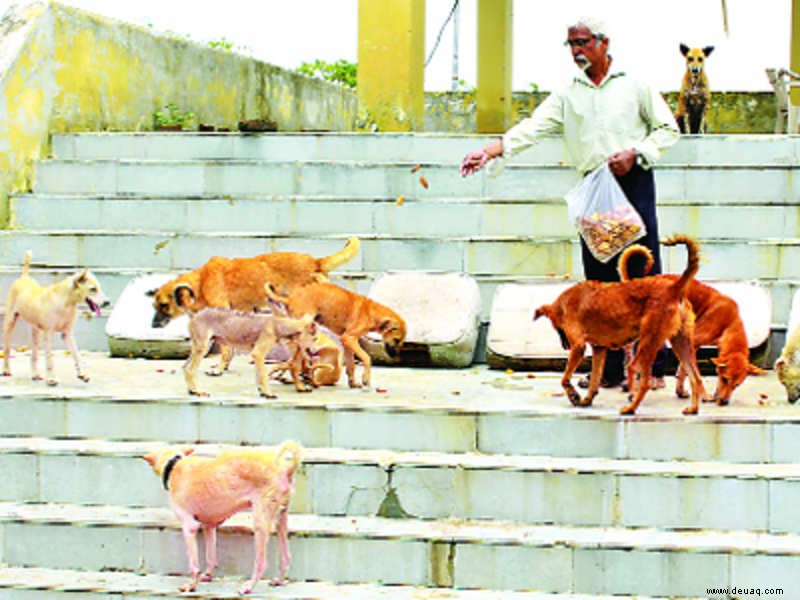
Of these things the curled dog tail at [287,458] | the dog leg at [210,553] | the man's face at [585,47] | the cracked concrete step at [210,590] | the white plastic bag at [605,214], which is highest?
the man's face at [585,47]

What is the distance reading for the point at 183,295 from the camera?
756cm

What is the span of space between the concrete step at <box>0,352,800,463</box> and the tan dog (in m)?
0.15

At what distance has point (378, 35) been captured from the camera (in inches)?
523

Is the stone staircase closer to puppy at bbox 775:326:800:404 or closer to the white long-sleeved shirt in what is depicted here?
puppy at bbox 775:326:800:404

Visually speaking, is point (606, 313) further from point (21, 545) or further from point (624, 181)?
point (21, 545)

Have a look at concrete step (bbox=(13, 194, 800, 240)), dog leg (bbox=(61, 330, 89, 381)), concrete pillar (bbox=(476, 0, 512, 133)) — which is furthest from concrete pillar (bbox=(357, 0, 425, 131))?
dog leg (bbox=(61, 330, 89, 381))

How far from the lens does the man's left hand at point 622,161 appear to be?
283 inches

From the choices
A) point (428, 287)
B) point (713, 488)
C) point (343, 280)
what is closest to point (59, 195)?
point (343, 280)

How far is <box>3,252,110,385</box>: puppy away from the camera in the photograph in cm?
766

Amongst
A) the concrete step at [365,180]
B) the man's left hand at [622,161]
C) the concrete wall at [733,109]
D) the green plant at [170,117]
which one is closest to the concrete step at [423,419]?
the man's left hand at [622,161]

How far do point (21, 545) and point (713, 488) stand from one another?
327 cm

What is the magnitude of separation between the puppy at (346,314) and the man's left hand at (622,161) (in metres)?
1.50

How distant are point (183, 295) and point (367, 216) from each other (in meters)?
2.65

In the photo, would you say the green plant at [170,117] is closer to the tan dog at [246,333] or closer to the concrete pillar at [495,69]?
the concrete pillar at [495,69]
